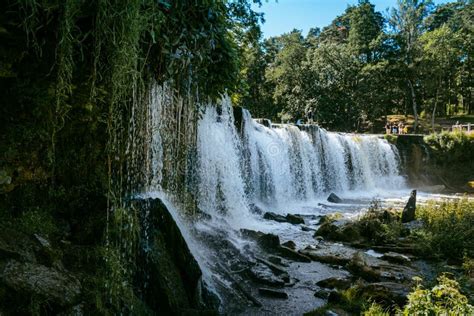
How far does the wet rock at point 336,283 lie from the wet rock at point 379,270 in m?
0.47

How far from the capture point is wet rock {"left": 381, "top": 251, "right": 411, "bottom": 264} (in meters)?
7.30

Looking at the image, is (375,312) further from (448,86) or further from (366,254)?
(448,86)

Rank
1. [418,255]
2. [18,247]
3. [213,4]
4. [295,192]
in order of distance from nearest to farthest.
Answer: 1. [18,247]
2. [213,4]
3. [418,255]
4. [295,192]

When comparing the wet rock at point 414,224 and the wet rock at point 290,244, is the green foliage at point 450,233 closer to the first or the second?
the wet rock at point 414,224

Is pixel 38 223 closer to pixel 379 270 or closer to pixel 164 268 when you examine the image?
pixel 164 268

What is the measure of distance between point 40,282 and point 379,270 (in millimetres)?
5810

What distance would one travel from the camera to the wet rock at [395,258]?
7.30 meters

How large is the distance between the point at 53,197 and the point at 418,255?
24.5 ft

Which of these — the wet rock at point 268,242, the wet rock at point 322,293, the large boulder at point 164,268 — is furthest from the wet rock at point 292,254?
the large boulder at point 164,268

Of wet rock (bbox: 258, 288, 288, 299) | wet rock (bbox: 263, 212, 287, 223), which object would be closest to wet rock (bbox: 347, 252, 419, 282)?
wet rock (bbox: 258, 288, 288, 299)

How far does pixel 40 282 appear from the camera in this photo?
273cm

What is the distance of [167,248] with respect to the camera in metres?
4.21

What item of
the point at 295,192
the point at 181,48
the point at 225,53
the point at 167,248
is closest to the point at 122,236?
the point at 167,248

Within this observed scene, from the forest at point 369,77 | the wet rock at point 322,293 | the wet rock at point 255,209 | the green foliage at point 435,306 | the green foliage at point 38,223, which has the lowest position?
the wet rock at point 322,293
